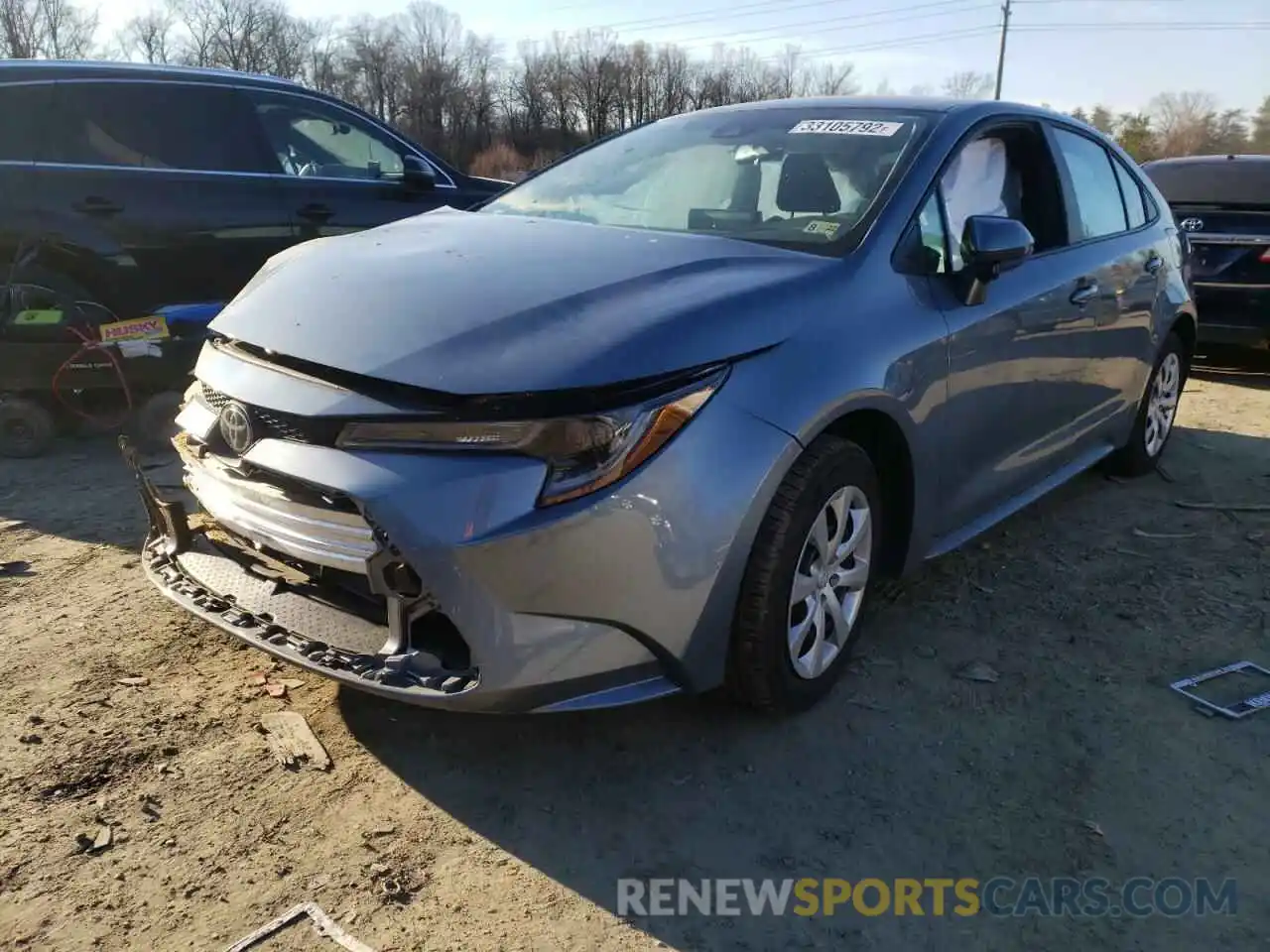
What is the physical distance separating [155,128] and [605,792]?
4561mm

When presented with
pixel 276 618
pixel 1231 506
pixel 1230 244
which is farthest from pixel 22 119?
pixel 1230 244

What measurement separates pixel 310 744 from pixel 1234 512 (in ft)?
13.5

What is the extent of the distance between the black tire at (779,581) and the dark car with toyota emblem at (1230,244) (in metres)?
5.57

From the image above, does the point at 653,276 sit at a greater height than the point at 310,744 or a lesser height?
greater

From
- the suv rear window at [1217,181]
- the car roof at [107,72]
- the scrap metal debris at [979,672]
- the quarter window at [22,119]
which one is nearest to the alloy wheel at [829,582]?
the scrap metal debris at [979,672]

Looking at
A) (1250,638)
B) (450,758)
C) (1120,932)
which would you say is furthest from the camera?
(1250,638)

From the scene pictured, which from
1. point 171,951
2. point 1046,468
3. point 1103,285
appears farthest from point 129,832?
point 1103,285

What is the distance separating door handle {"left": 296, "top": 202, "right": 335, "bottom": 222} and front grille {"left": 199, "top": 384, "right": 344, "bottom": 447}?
3560mm

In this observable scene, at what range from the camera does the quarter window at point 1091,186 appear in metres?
4.04

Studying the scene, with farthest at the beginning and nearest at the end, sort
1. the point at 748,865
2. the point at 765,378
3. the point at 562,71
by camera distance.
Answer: the point at 562,71 < the point at 765,378 < the point at 748,865

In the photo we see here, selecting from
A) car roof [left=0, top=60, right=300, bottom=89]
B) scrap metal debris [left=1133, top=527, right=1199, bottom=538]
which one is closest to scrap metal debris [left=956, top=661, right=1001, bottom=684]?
scrap metal debris [left=1133, top=527, right=1199, bottom=538]

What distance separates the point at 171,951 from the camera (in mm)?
1978

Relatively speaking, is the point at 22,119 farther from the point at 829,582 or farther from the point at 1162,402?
the point at 1162,402

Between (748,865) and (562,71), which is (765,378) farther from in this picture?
(562,71)
